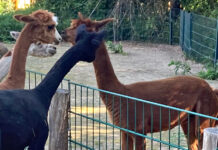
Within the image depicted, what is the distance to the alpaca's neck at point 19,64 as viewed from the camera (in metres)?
5.12

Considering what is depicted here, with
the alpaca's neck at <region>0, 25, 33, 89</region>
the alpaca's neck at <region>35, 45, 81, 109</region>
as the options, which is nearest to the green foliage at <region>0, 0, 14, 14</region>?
the alpaca's neck at <region>0, 25, 33, 89</region>

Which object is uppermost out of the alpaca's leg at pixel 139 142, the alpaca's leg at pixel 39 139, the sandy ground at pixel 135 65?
the alpaca's leg at pixel 39 139

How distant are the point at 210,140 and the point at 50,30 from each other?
334 cm

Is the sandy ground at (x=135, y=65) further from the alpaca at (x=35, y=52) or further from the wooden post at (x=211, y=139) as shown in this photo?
the wooden post at (x=211, y=139)

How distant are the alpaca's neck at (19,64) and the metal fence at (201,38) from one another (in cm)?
820

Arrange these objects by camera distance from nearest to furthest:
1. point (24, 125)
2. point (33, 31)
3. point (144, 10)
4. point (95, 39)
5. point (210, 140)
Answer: point (210, 140) < point (24, 125) < point (95, 39) < point (33, 31) < point (144, 10)

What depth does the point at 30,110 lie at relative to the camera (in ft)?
10.5

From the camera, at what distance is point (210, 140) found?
2943mm

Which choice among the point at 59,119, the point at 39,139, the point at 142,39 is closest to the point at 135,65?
the point at 142,39

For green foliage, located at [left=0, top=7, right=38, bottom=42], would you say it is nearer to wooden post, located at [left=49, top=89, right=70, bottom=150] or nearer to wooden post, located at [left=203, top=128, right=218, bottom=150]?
wooden post, located at [left=49, top=89, right=70, bottom=150]

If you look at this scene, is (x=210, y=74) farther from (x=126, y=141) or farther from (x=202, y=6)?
(x=202, y=6)

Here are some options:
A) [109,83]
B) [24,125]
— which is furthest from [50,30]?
[24,125]

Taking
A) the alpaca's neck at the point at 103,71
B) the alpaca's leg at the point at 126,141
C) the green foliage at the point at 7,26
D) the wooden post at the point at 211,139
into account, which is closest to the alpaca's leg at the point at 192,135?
the alpaca's leg at the point at 126,141

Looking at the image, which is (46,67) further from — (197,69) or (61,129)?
(61,129)
